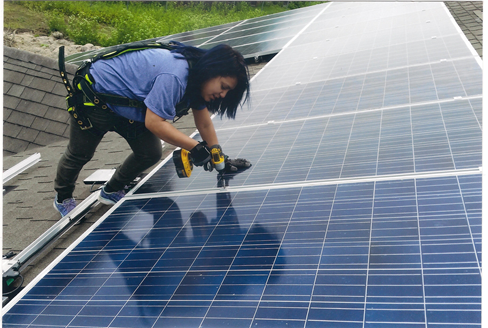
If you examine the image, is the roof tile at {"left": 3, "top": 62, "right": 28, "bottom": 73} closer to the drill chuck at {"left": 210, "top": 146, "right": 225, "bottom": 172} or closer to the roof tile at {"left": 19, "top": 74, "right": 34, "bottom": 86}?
the roof tile at {"left": 19, "top": 74, "right": 34, "bottom": 86}

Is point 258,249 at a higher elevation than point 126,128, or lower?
lower

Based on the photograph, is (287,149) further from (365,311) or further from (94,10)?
(94,10)

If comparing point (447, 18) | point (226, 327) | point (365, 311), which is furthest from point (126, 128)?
point (447, 18)

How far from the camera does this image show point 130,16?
22703 millimetres

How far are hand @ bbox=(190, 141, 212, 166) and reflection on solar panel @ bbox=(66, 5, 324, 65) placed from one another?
6.24 m

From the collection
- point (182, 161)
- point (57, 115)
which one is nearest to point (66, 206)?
point (182, 161)

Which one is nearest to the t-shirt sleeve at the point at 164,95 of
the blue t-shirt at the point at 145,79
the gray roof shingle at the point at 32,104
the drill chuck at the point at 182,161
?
the blue t-shirt at the point at 145,79

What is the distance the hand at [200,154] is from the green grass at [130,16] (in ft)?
63.0

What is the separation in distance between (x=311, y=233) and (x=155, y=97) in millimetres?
1509

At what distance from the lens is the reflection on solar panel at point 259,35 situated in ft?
33.4

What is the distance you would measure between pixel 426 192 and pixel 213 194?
1.59 m

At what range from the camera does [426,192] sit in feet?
9.30

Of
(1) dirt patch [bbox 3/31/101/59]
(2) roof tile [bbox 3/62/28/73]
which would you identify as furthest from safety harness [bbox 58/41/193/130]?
(1) dirt patch [bbox 3/31/101/59]

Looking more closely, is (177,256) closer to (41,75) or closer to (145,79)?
(145,79)
